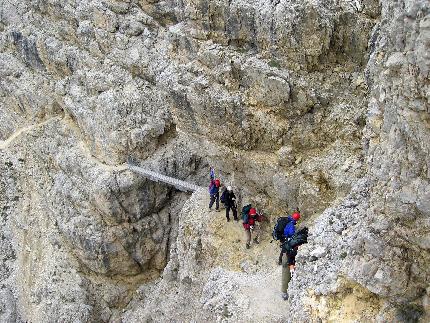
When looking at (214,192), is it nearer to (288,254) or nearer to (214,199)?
(214,199)

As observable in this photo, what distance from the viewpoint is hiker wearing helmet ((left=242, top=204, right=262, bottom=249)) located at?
68.9 feet

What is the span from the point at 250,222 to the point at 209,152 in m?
4.36

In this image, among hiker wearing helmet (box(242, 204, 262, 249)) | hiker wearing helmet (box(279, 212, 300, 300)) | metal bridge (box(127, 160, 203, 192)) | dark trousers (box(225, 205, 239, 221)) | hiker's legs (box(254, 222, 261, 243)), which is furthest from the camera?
metal bridge (box(127, 160, 203, 192))

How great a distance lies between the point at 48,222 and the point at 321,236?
84.7 ft

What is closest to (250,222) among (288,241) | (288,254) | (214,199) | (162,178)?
(214,199)

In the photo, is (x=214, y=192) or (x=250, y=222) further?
(x=214, y=192)

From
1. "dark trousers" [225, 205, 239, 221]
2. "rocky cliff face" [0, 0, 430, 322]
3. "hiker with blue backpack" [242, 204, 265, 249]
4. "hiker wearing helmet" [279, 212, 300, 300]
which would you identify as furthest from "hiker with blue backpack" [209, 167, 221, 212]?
"hiker wearing helmet" [279, 212, 300, 300]

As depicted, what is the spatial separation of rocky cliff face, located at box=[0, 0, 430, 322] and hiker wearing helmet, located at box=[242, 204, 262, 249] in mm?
571

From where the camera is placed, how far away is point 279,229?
57.0 feet

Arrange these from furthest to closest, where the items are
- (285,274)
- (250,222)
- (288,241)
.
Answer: (250,222)
(285,274)
(288,241)

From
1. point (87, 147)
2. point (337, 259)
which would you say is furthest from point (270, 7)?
point (87, 147)

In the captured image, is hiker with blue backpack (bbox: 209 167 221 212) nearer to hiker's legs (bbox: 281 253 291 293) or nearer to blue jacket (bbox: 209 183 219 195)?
blue jacket (bbox: 209 183 219 195)

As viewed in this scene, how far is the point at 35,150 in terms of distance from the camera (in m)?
36.5

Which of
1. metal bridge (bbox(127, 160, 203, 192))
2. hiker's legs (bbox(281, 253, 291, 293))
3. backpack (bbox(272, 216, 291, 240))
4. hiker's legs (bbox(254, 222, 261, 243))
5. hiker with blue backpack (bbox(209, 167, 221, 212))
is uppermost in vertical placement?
backpack (bbox(272, 216, 291, 240))
